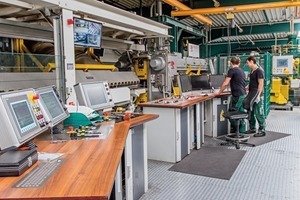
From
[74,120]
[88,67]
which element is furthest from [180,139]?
[74,120]

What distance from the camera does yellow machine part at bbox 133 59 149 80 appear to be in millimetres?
6320

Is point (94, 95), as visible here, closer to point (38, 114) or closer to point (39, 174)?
point (38, 114)

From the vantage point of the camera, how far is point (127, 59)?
636 centimetres

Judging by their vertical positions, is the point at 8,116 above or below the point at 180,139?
above

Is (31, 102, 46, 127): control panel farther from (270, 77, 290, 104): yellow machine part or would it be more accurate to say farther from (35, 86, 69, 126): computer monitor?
(270, 77, 290, 104): yellow machine part

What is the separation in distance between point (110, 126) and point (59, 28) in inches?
53.1

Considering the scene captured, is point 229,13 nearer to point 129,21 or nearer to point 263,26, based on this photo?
point 129,21

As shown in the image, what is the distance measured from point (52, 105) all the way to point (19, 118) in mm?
695

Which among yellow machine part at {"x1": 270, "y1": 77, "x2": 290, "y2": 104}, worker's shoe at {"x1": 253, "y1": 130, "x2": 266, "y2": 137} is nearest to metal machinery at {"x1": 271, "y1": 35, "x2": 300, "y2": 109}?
yellow machine part at {"x1": 270, "y1": 77, "x2": 290, "y2": 104}

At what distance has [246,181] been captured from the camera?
3703 millimetres

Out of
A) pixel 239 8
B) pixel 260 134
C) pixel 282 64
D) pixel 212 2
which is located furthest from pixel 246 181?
pixel 282 64

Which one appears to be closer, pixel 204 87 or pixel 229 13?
pixel 204 87

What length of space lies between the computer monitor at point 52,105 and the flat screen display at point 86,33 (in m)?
1.20

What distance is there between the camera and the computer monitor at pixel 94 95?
3037mm
